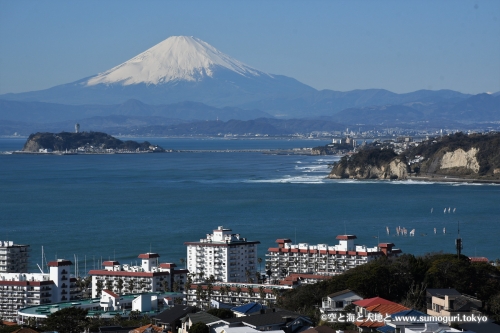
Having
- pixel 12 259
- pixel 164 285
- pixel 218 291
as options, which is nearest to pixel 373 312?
pixel 218 291

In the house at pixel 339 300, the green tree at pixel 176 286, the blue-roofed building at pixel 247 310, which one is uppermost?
the blue-roofed building at pixel 247 310

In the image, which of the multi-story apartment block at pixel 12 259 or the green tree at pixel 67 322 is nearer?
the green tree at pixel 67 322

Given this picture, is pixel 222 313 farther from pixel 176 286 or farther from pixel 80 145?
pixel 80 145

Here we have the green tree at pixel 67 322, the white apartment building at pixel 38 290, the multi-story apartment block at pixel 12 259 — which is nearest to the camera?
the green tree at pixel 67 322

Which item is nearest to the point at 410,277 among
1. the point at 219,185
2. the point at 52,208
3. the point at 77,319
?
the point at 77,319

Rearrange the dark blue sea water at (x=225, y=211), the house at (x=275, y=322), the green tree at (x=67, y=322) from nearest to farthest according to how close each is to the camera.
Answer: the house at (x=275, y=322) < the green tree at (x=67, y=322) < the dark blue sea water at (x=225, y=211)

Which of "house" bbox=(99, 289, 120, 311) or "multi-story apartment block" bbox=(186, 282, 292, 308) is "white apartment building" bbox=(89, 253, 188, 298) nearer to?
"multi-story apartment block" bbox=(186, 282, 292, 308)

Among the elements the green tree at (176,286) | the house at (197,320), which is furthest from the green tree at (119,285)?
the house at (197,320)

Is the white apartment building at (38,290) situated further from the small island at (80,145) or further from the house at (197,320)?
the small island at (80,145)
